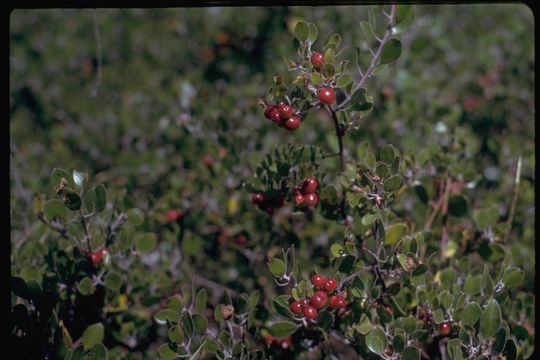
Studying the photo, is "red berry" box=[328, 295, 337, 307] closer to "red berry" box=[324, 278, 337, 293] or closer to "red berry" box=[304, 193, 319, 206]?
"red berry" box=[324, 278, 337, 293]

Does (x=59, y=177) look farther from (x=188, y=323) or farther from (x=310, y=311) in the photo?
(x=310, y=311)

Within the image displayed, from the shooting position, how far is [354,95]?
4.79 ft

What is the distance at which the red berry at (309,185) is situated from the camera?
1.56 m

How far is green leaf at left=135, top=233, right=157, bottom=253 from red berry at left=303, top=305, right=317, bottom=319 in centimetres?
61

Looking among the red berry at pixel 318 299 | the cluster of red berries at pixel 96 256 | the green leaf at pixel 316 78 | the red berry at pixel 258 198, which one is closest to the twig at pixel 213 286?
the cluster of red berries at pixel 96 256

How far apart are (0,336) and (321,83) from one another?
3.54 ft

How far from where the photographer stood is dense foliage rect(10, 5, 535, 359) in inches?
56.3

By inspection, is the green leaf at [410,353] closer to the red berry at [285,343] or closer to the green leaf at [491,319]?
the green leaf at [491,319]

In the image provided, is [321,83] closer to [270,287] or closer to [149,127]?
[270,287]

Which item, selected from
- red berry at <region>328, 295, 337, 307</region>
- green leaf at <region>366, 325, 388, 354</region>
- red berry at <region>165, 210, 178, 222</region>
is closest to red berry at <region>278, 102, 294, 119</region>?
red berry at <region>328, 295, 337, 307</region>

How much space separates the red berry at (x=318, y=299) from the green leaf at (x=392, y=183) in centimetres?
29

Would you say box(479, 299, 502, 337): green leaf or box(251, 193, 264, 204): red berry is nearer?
box(479, 299, 502, 337): green leaf

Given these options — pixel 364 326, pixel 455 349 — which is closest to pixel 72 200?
pixel 364 326

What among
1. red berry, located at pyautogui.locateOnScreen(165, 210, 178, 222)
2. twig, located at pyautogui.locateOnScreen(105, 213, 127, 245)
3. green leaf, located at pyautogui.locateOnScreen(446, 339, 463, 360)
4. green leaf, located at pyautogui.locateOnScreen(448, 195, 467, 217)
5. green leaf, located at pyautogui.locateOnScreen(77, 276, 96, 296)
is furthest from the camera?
red berry, located at pyautogui.locateOnScreen(165, 210, 178, 222)
